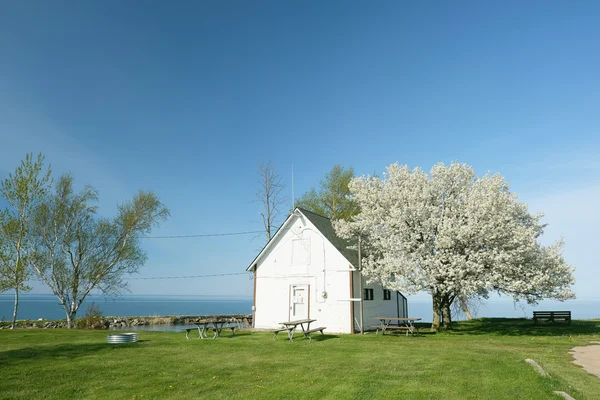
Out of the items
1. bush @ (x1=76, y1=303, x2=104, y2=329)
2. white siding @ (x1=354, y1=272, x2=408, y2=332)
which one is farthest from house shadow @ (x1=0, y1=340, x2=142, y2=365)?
bush @ (x1=76, y1=303, x2=104, y2=329)

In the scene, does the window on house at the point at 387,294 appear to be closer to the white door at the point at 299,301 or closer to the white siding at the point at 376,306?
the white siding at the point at 376,306

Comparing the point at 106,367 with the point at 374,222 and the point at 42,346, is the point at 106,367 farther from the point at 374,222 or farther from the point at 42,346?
the point at 374,222

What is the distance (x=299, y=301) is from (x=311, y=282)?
4.74 feet

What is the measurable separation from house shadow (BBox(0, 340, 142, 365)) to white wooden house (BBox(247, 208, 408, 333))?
10.4 metres

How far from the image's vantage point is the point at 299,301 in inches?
993

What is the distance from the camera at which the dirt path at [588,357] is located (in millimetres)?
12344

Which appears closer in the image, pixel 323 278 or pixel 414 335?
pixel 414 335

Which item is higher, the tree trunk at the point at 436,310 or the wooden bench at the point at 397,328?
the tree trunk at the point at 436,310

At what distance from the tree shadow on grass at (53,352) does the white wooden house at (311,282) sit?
10384 mm

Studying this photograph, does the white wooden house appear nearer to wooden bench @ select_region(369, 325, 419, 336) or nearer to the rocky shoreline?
wooden bench @ select_region(369, 325, 419, 336)

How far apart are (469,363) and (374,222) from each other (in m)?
12.7

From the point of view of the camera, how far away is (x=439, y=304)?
24594mm

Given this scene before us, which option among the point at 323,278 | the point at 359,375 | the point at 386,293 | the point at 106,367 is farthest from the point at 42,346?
the point at 386,293

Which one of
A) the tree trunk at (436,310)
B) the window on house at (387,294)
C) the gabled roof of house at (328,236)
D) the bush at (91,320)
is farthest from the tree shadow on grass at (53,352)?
the bush at (91,320)
